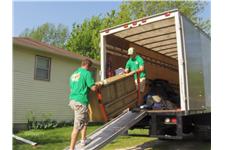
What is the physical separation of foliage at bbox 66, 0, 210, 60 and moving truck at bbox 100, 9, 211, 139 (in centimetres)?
2528

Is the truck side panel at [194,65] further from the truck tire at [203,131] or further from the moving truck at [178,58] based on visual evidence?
the truck tire at [203,131]

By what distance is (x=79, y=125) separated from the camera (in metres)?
6.33

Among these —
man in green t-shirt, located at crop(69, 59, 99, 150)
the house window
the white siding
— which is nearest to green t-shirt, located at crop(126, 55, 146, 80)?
man in green t-shirt, located at crop(69, 59, 99, 150)

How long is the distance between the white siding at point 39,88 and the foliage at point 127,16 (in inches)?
757

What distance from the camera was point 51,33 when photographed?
65.2m

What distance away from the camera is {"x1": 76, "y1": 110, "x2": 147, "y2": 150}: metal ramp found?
21.7 ft

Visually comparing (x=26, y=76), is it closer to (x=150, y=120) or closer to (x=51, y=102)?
(x=51, y=102)

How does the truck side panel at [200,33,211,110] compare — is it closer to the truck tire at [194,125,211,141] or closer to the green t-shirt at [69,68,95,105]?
the truck tire at [194,125,211,141]

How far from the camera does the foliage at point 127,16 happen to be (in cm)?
3703

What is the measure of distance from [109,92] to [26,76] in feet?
28.8

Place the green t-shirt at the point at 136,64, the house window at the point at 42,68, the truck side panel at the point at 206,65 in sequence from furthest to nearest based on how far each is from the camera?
the house window at the point at 42,68 < the truck side panel at the point at 206,65 < the green t-shirt at the point at 136,64

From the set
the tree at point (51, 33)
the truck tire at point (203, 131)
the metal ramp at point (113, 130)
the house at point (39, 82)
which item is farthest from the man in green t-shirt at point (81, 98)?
the tree at point (51, 33)

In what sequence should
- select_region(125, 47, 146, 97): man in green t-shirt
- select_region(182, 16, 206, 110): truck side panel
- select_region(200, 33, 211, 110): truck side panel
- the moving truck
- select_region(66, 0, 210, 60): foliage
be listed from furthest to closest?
select_region(66, 0, 210, 60): foliage
select_region(200, 33, 211, 110): truck side panel
select_region(125, 47, 146, 97): man in green t-shirt
select_region(182, 16, 206, 110): truck side panel
the moving truck
